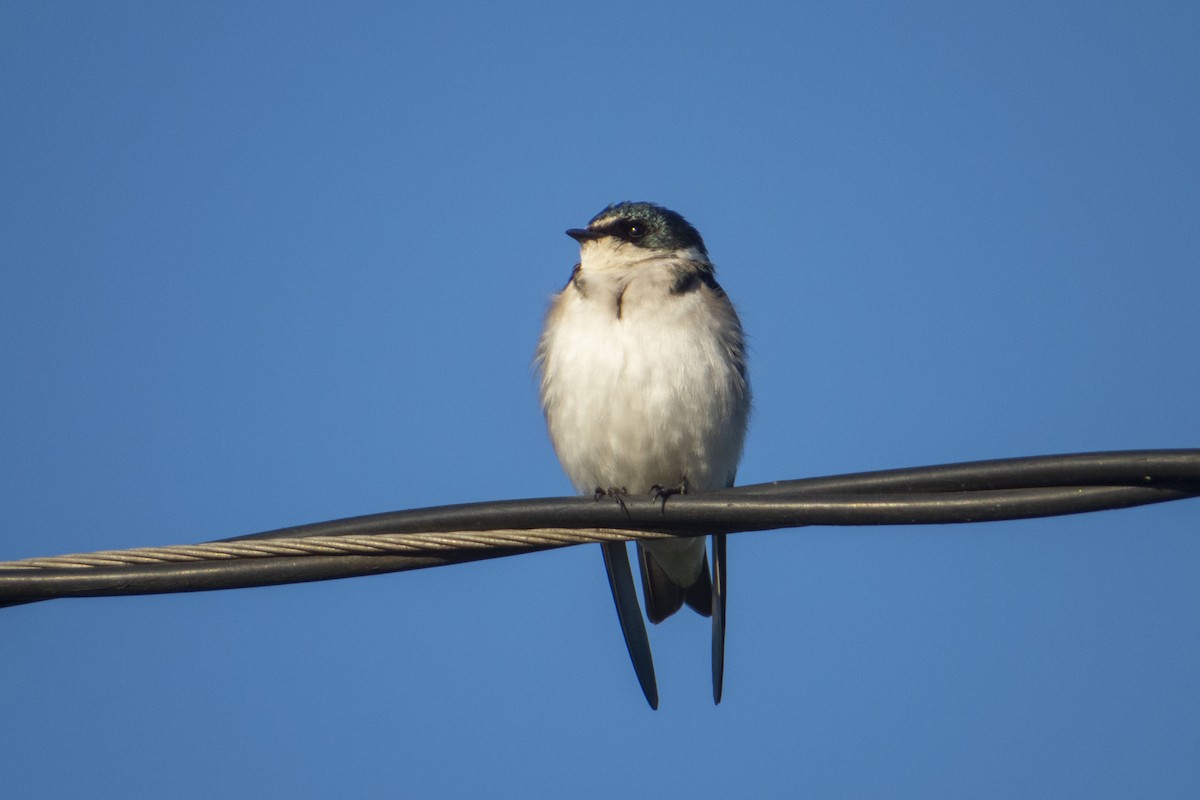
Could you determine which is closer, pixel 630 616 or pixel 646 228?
pixel 630 616

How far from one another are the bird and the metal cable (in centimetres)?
192

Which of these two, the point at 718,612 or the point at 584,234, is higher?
the point at 584,234

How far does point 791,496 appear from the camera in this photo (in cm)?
328

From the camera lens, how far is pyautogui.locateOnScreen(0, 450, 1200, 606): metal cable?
3074mm

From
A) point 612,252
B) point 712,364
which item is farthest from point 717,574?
point 612,252

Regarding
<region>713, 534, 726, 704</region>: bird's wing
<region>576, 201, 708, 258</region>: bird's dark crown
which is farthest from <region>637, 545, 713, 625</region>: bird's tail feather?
<region>576, 201, 708, 258</region>: bird's dark crown

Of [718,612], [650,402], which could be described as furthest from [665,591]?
[650,402]

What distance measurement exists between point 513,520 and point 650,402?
2.22 m

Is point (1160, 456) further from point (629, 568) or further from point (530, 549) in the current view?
point (629, 568)

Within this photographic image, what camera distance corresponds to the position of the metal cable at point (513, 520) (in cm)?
307

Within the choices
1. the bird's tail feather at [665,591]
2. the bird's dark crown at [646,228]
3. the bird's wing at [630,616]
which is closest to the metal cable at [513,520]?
the bird's wing at [630,616]

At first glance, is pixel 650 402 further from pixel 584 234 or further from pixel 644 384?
pixel 584 234

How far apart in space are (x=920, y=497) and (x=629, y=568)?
2593 mm

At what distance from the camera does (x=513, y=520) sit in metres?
3.34
